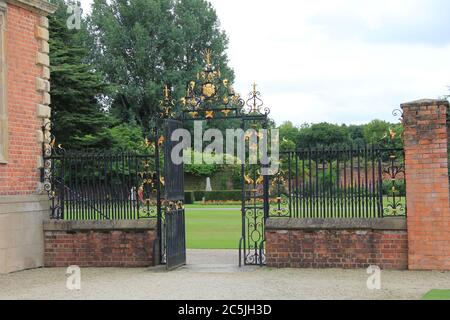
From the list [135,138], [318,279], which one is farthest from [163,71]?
[318,279]

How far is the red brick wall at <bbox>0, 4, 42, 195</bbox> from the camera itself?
12523 mm

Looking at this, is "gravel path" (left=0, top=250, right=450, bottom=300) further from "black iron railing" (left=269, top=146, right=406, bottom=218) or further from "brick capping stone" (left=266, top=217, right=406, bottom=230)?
"black iron railing" (left=269, top=146, right=406, bottom=218)

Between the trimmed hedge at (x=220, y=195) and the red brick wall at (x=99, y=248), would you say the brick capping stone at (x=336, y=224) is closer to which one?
the red brick wall at (x=99, y=248)

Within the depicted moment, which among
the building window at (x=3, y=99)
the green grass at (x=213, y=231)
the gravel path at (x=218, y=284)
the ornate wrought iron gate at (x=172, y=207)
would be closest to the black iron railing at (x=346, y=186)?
the gravel path at (x=218, y=284)

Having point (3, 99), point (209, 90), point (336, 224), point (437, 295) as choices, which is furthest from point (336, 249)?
point (3, 99)

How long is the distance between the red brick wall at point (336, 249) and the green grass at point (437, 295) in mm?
2085

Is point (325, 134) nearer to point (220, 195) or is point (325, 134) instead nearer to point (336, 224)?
point (220, 195)

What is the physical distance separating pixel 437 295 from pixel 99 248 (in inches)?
256

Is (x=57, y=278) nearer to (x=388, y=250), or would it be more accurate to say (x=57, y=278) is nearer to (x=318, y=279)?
(x=318, y=279)

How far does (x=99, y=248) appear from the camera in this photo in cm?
1283

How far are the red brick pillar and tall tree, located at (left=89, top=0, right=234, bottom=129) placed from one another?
35.8 meters

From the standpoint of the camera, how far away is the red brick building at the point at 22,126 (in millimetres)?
12336

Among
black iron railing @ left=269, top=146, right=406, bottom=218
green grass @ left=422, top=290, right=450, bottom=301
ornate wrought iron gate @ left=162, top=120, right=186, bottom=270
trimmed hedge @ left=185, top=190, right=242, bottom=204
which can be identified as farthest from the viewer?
trimmed hedge @ left=185, top=190, right=242, bottom=204

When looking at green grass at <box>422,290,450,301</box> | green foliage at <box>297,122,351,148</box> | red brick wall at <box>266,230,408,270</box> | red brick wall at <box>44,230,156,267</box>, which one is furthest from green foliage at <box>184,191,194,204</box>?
green foliage at <box>297,122,351,148</box>
